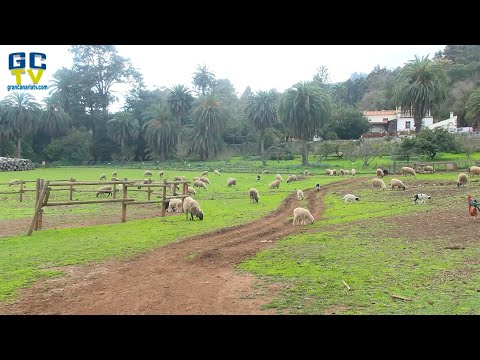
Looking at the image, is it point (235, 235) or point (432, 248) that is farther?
point (235, 235)

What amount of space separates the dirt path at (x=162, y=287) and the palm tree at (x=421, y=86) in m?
47.1

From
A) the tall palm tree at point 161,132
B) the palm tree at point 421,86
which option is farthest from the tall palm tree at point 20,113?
Result: the palm tree at point 421,86

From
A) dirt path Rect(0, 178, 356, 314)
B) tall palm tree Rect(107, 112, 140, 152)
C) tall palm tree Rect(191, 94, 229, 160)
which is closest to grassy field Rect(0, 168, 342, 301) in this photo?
dirt path Rect(0, 178, 356, 314)

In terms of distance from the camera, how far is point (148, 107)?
279 feet

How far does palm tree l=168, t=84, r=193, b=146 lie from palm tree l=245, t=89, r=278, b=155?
46.8ft

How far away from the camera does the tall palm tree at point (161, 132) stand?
250ft

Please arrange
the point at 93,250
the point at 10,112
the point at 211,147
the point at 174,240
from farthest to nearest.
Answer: the point at 211,147, the point at 10,112, the point at 174,240, the point at 93,250

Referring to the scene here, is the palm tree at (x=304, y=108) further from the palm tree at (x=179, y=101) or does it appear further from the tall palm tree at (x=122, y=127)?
the tall palm tree at (x=122, y=127)

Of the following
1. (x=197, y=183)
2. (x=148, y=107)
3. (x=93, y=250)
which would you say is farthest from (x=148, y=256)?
(x=148, y=107)

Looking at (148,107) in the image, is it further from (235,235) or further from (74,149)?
(235,235)

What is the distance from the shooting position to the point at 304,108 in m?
59.5

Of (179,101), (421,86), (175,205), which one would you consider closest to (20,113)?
(179,101)

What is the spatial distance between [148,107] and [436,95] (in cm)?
5128
